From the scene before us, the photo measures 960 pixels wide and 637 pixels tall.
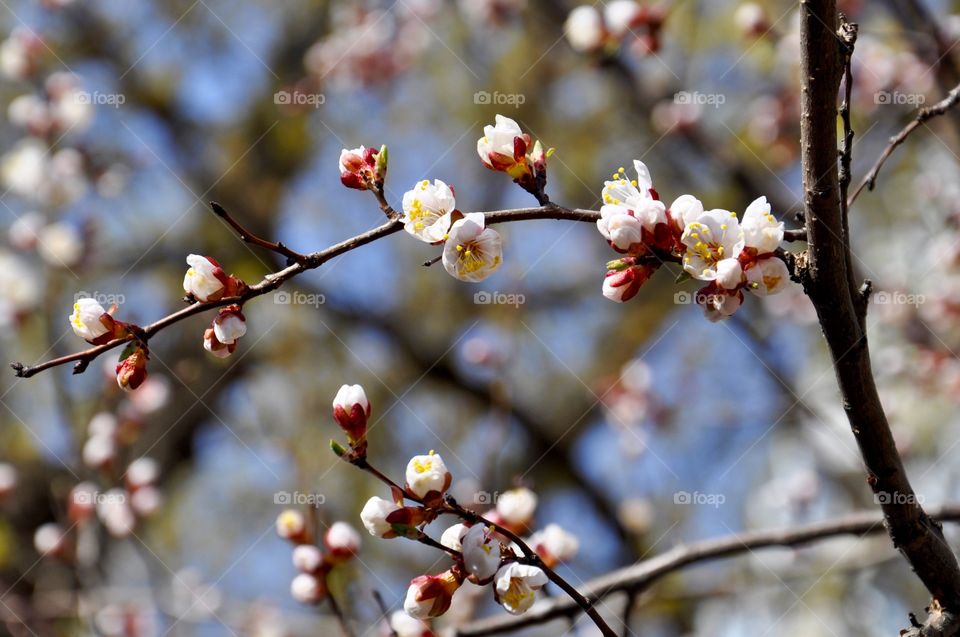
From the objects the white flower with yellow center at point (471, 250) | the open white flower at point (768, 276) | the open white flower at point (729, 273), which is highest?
the open white flower at point (768, 276)

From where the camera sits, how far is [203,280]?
4.03ft

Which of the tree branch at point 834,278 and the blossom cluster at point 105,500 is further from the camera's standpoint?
the blossom cluster at point 105,500

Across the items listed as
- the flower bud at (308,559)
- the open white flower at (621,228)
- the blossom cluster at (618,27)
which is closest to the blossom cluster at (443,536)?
the open white flower at (621,228)

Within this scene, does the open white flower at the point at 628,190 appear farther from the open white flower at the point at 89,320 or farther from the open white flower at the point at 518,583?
the open white flower at the point at 89,320

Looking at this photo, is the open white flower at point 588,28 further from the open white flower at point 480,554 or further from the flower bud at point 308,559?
the open white flower at point 480,554

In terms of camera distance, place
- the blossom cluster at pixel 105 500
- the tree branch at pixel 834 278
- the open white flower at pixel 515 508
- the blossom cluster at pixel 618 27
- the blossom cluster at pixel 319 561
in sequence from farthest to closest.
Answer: the blossom cluster at pixel 105 500
the blossom cluster at pixel 618 27
the blossom cluster at pixel 319 561
the open white flower at pixel 515 508
the tree branch at pixel 834 278

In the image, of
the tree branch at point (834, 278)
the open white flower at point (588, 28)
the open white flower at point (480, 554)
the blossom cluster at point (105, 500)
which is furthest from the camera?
the blossom cluster at point (105, 500)

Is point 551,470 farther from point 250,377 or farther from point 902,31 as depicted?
point 902,31

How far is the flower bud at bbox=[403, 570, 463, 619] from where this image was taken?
1.26 m

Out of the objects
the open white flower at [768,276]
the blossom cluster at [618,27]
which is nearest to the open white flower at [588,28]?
the blossom cluster at [618,27]

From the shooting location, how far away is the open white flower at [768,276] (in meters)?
1.15

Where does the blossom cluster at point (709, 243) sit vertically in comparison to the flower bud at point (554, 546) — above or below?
above

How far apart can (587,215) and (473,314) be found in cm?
540

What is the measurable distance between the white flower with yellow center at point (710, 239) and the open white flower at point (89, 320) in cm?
84
